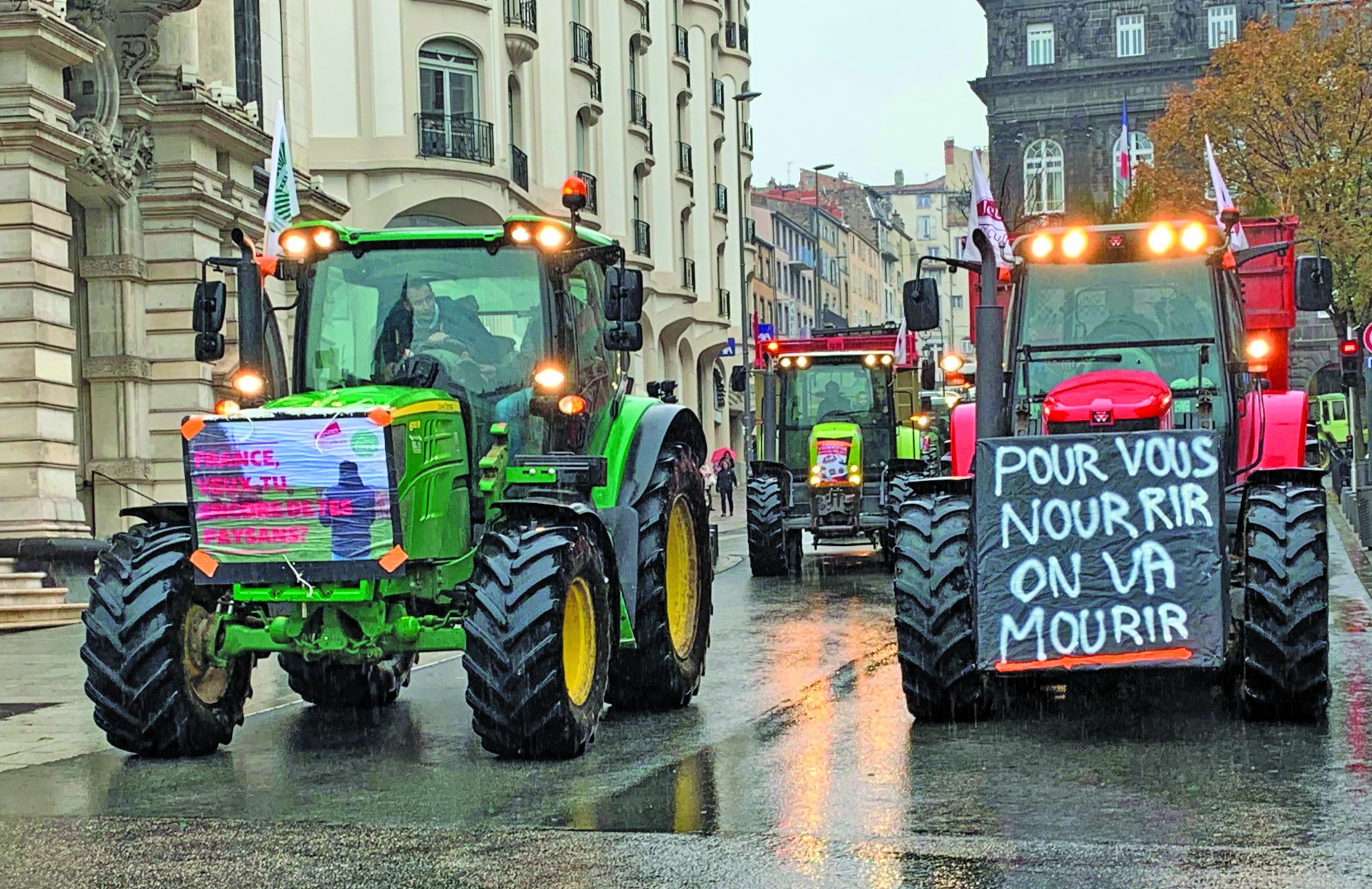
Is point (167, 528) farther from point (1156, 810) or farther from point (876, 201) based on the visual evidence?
point (876, 201)

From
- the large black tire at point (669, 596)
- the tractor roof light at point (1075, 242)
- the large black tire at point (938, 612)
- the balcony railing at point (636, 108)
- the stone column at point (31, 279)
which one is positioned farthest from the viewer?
the balcony railing at point (636, 108)

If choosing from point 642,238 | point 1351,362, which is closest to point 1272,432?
point 1351,362

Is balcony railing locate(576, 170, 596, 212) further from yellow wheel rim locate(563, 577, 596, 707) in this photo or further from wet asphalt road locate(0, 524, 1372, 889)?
yellow wheel rim locate(563, 577, 596, 707)

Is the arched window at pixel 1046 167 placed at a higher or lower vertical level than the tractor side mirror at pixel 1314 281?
higher

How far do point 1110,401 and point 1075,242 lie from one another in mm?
1358

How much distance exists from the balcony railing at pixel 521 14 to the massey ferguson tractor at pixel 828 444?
500 inches

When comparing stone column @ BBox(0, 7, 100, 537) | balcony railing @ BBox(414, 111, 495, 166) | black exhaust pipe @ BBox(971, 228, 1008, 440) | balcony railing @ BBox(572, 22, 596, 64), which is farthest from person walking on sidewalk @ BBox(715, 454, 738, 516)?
black exhaust pipe @ BBox(971, 228, 1008, 440)

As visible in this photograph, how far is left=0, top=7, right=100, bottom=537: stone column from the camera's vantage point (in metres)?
19.3

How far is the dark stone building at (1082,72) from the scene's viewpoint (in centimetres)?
8456

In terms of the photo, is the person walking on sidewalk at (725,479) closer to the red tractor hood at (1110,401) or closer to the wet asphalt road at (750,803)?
the wet asphalt road at (750,803)

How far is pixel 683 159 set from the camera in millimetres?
53750

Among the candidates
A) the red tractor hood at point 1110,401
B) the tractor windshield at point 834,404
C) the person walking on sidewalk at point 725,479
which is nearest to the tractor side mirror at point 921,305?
the red tractor hood at point 1110,401

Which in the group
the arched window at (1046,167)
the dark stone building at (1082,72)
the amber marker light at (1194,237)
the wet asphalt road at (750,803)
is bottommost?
the wet asphalt road at (750,803)

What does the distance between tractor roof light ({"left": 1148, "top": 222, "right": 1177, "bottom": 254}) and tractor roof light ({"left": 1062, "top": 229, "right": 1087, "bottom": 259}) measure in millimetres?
375
